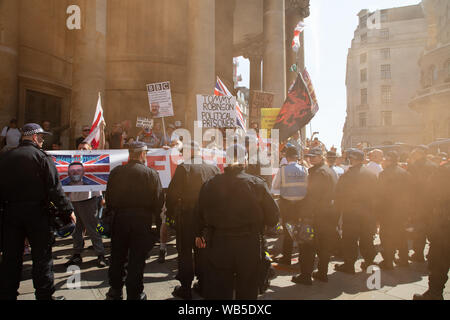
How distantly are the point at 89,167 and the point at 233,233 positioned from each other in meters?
4.53

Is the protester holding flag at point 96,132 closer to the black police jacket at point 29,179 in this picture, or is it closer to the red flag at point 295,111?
the black police jacket at point 29,179

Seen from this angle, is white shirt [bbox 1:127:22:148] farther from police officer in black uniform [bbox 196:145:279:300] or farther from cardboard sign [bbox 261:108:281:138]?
police officer in black uniform [bbox 196:145:279:300]

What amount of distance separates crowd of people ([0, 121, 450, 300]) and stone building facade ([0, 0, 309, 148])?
5.11m

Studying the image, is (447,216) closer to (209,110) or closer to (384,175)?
(384,175)

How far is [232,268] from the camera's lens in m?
3.08

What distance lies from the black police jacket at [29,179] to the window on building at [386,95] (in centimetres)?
6598

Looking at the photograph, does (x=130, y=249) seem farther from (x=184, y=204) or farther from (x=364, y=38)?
(x=364, y=38)

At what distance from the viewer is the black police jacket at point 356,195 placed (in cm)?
557

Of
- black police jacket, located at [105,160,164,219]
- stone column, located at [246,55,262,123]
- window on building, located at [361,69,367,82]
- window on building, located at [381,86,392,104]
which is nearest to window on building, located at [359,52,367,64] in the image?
window on building, located at [361,69,367,82]

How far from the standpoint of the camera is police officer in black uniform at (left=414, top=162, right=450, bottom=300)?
4129 millimetres

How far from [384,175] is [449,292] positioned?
88.1 inches

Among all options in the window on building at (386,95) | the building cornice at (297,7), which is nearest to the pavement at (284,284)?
the building cornice at (297,7)

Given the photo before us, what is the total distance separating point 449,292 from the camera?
470 centimetres

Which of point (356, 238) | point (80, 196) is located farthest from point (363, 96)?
point (80, 196)
